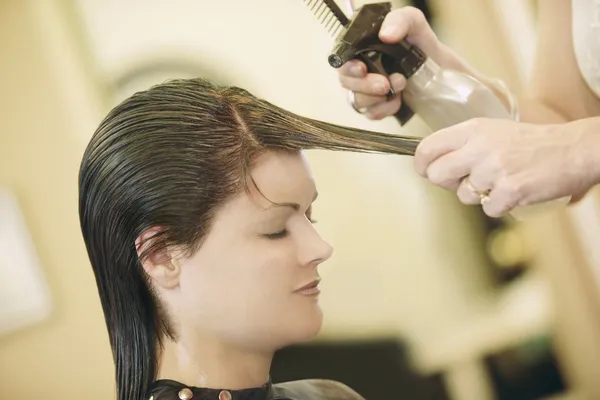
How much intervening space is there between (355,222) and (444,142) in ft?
2.67

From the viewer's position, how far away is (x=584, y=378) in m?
1.58

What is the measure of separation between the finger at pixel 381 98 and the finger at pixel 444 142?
0.53 feet

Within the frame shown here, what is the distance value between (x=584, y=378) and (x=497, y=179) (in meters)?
1.11

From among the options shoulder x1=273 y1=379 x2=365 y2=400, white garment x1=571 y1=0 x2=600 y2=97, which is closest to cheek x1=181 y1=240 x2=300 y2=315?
shoulder x1=273 y1=379 x2=365 y2=400

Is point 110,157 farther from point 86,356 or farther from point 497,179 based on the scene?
point 86,356

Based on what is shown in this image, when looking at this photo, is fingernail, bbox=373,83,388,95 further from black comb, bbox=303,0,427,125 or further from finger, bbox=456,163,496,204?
finger, bbox=456,163,496,204

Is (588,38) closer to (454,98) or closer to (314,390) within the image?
(454,98)

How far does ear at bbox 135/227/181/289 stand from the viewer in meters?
0.77

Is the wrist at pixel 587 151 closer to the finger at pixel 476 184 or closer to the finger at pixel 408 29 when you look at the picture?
the finger at pixel 476 184

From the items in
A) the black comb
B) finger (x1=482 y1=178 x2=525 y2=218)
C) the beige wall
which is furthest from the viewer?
the beige wall

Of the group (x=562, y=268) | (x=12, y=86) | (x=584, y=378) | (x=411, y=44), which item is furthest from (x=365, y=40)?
(x=584, y=378)

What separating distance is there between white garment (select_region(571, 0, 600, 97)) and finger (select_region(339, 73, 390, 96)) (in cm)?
36

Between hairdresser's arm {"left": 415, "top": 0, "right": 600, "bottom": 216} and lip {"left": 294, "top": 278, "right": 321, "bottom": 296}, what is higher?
hairdresser's arm {"left": 415, "top": 0, "right": 600, "bottom": 216}

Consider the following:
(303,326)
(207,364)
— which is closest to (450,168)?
(303,326)
